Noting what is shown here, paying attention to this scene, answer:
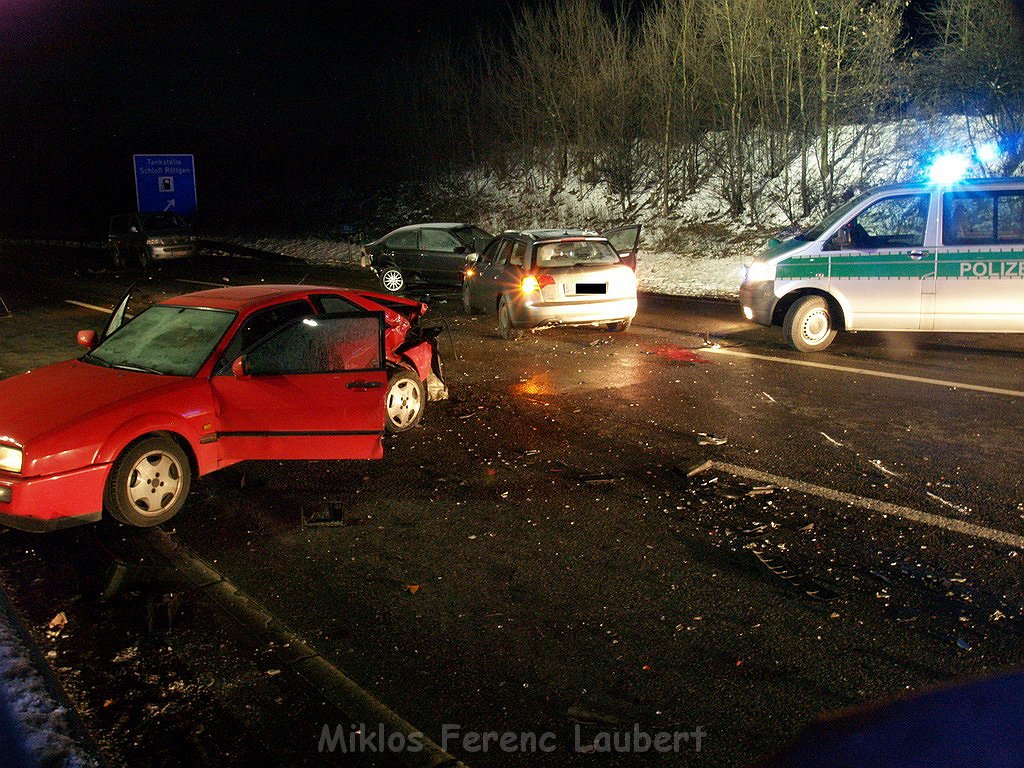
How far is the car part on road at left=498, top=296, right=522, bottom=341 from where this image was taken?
1284 cm

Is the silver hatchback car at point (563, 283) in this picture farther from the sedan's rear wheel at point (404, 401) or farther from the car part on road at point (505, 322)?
the sedan's rear wheel at point (404, 401)

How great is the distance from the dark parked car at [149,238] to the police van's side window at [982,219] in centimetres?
2388

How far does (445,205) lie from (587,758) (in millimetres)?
40769

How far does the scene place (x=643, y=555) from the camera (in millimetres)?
5363

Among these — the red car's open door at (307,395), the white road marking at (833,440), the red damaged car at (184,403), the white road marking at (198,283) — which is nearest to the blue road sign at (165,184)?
the white road marking at (198,283)

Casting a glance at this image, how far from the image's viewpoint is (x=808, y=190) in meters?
26.6

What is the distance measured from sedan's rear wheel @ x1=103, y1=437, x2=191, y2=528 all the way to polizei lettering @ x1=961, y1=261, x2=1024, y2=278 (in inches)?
348

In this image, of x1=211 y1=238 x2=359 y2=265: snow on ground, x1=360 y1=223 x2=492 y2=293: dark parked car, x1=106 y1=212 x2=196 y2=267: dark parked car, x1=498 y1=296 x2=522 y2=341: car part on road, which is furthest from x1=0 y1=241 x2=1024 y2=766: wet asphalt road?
x1=211 y1=238 x2=359 y2=265: snow on ground

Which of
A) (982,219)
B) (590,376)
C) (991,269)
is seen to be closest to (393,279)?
(590,376)

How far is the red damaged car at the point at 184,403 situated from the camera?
218 inches

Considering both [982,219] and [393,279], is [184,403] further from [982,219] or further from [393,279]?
[393,279]

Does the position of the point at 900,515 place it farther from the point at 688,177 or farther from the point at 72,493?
the point at 688,177

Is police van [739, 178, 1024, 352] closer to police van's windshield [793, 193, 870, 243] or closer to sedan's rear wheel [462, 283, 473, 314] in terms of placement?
police van's windshield [793, 193, 870, 243]

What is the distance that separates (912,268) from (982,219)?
3.03 ft
